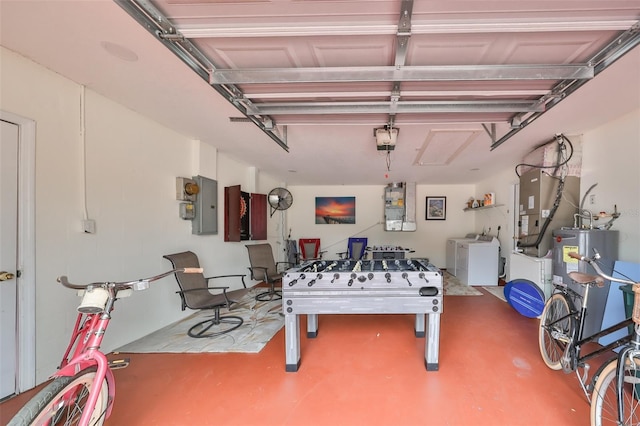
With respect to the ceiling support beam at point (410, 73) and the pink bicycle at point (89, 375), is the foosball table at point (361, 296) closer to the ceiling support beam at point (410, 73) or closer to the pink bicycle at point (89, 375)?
the pink bicycle at point (89, 375)

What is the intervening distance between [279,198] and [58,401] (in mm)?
4821

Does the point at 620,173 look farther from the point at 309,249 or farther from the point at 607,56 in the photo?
the point at 309,249

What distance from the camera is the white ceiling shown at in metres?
1.34

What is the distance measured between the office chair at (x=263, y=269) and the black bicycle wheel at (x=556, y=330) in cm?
322

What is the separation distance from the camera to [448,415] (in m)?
1.70

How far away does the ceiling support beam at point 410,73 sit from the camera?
5.55ft

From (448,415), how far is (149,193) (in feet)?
11.1

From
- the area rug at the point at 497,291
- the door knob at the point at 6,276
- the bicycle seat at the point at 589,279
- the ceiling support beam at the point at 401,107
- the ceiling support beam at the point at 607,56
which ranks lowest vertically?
the area rug at the point at 497,291

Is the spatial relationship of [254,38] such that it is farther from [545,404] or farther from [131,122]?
[545,404]

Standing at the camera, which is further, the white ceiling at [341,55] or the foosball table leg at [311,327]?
the foosball table leg at [311,327]

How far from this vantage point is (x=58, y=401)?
1.22 metres

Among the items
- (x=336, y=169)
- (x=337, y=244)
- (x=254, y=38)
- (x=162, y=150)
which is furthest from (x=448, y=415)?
(x=337, y=244)

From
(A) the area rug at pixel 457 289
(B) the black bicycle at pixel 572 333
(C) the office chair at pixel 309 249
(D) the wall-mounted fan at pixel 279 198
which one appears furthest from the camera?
(C) the office chair at pixel 309 249

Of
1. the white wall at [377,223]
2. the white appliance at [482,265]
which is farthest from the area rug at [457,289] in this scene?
the white wall at [377,223]
